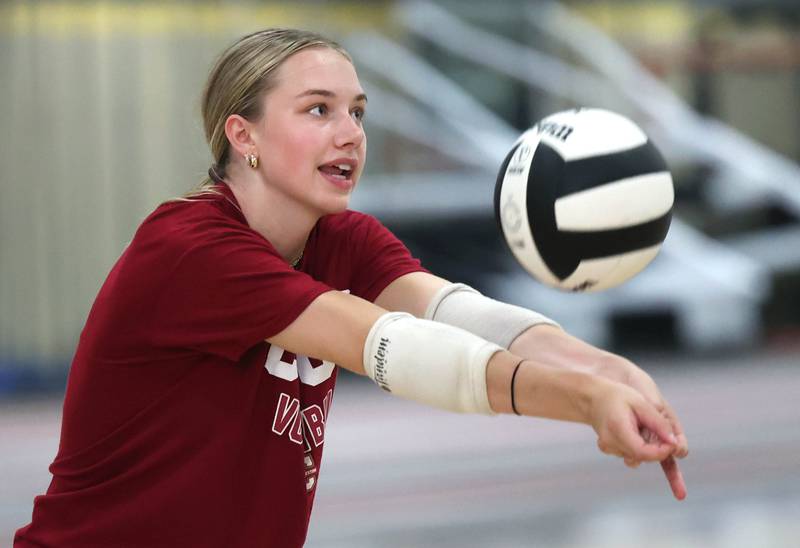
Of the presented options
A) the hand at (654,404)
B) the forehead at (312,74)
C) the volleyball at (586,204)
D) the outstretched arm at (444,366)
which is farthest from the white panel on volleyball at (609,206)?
the forehead at (312,74)

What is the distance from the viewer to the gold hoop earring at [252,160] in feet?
8.64

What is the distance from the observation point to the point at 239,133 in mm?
2658

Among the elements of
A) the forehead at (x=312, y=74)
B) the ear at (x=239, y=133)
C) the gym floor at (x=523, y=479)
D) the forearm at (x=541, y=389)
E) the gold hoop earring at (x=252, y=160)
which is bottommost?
the gym floor at (x=523, y=479)

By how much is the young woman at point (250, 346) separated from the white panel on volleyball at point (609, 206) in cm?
24

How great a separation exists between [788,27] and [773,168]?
2.25m

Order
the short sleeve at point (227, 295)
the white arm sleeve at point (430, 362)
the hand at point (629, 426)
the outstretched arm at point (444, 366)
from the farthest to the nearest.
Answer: the short sleeve at point (227, 295) → the white arm sleeve at point (430, 362) → the outstretched arm at point (444, 366) → the hand at point (629, 426)

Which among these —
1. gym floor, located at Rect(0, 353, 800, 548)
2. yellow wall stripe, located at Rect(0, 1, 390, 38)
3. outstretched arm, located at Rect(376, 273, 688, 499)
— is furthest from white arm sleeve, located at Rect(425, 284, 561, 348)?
yellow wall stripe, located at Rect(0, 1, 390, 38)

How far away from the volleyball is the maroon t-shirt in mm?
534

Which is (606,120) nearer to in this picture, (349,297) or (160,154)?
(349,297)

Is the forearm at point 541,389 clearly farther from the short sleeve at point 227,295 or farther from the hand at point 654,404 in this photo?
the short sleeve at point 227,295

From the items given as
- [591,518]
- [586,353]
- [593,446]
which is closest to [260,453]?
[586,353]

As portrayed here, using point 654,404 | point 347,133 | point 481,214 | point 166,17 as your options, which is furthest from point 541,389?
point 481,214

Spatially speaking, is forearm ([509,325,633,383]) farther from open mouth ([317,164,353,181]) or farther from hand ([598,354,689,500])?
open mouth ([317,164,353,181])

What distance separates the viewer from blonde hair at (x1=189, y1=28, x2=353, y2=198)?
102 inches
